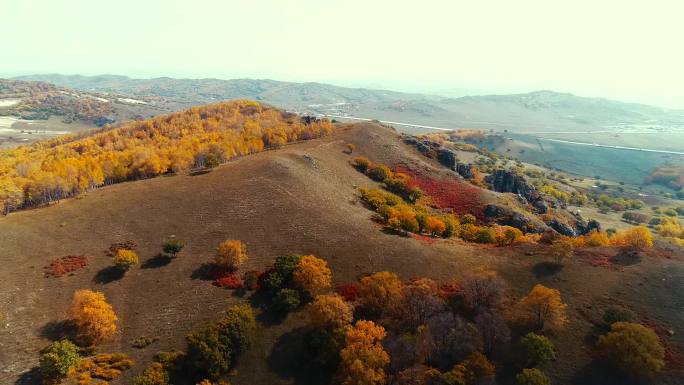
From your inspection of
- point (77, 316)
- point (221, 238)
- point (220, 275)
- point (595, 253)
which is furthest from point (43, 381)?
point (595, 253)

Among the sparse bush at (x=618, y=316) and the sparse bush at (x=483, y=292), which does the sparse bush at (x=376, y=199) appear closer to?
the sparse bush at (x=483, y=292)

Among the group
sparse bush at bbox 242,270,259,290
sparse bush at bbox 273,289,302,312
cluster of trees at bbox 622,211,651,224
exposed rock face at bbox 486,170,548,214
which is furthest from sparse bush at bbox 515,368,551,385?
cluster of trees at bbox 622,211,651,224

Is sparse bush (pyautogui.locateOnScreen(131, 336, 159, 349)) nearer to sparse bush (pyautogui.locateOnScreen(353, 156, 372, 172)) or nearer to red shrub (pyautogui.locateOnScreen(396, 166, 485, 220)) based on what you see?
sparse bush (pyautogui.locateOnScreen(353, 156, 372, 172))

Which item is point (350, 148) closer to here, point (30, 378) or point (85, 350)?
point (85, 350)

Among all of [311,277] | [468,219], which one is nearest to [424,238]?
[468,219]

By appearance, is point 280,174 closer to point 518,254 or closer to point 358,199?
point 358,199

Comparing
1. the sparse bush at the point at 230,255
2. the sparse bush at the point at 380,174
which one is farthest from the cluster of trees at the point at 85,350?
the sparse bush at the point at 380,174
